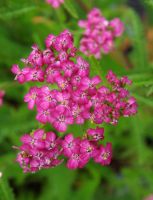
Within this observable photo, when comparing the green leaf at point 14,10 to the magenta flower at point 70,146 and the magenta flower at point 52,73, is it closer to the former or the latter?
the magenta flower at point 52,73

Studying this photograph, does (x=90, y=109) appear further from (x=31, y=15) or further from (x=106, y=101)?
(x=31, y=15)

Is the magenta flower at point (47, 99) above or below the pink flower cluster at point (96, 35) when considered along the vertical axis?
below

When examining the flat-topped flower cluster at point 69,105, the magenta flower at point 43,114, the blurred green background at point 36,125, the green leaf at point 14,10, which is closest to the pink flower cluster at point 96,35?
the blurred green background at point 36,125

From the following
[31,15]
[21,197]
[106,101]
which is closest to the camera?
[106,101]

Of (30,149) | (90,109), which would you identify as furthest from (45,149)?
(90,109)

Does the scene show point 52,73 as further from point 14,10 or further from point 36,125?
point 36,125

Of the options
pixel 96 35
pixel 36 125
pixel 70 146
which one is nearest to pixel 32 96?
pixel 70 146
